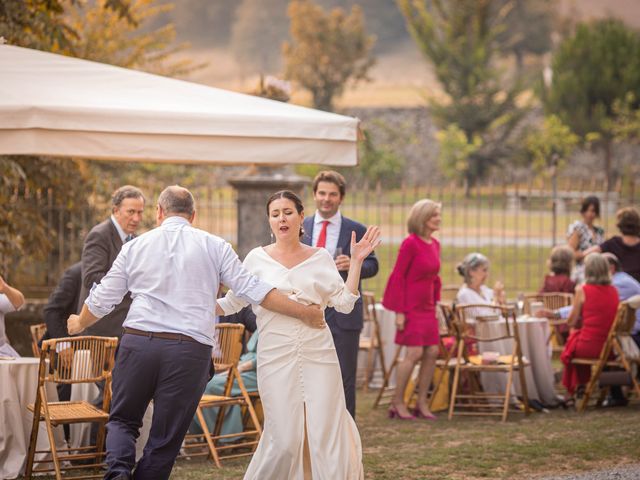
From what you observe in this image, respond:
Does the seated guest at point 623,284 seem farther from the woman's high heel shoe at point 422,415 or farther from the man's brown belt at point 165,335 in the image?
the man's brown belt at point 165,335

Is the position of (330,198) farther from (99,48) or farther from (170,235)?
(99,48)

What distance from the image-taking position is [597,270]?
29.6ft

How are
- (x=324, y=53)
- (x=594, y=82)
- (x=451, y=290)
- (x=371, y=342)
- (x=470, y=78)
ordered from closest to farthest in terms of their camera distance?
(x=371, y=342) < (x=451, y=290) < (x=594, y=82) < (x=470, y=78) < (x=324, y=53)

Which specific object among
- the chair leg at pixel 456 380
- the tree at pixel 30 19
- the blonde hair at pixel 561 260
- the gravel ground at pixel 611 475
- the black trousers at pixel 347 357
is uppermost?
the tree at pixel 30 19

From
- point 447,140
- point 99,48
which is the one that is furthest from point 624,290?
point 447,140

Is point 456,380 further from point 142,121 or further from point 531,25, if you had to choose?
point 531,25

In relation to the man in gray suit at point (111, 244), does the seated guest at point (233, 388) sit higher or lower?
lower

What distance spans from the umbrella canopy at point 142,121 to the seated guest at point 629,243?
3919mm

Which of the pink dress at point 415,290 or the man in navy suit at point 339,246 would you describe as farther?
the pink dress at point 415,290

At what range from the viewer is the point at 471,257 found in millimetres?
9164

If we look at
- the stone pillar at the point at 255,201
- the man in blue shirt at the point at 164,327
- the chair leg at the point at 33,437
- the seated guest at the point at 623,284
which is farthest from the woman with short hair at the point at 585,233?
the man in blue shirt at the point at 164,327

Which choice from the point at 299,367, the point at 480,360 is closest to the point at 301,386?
the point at 299,367

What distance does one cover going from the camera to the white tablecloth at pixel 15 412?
6.27m

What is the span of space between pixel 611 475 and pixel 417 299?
8.70 feet
